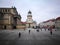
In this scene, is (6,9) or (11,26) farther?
(6,9)

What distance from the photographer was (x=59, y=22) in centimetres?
9181

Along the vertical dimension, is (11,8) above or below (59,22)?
above

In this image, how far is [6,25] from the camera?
214 feet

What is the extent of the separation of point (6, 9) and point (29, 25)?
3799 centimetres

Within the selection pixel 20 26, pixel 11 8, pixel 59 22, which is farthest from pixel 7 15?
pixel 59 22

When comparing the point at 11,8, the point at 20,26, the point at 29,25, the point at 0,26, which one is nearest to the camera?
the point at 0,26

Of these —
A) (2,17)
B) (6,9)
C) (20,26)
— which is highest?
(6,9)

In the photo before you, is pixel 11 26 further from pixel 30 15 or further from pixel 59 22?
pixel 30 15

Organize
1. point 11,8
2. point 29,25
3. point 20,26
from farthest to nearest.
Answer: point 29,25
point 11,8
point 20,26

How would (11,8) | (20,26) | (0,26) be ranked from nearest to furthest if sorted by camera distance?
1. (0,26)
2. (20,26)
3. (11,8)

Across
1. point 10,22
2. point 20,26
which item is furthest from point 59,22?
point 10,22

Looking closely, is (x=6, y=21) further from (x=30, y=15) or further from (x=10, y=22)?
(x=30, y=15)

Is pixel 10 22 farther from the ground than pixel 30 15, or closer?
closer

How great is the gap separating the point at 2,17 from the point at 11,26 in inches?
267
